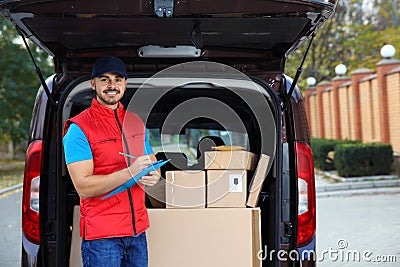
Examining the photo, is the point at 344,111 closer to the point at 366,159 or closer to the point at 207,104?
the point at 366,159

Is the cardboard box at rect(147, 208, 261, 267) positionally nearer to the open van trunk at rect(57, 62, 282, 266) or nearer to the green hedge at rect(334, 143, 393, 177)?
the open van trunk at rect(57, 62, 282, 266)

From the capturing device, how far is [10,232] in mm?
9156

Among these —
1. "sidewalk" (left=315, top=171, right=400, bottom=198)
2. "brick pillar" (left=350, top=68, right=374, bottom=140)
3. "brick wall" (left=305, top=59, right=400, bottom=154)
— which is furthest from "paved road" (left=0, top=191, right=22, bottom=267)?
"brick pillar" (left=350, top=68, right=374, bottom=140)

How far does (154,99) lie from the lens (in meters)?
4.63

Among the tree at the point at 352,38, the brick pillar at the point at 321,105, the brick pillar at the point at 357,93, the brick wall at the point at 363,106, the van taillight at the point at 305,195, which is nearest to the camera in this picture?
the van taillight at the point at 305,195

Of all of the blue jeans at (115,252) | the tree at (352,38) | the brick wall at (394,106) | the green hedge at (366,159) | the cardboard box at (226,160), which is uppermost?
the tree at (352,38)

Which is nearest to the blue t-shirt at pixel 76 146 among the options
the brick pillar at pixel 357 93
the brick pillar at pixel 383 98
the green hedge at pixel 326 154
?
the brick pillar at pixel 383 98

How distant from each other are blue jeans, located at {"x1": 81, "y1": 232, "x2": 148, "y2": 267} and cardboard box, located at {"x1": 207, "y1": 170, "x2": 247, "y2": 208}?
0.61m

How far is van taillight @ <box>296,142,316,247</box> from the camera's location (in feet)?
12.8

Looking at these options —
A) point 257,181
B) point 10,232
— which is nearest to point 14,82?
point 10,232

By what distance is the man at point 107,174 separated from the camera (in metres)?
3.25

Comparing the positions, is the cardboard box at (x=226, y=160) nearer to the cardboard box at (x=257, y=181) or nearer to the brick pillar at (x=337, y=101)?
the cardboard box at (x=257, y=181)

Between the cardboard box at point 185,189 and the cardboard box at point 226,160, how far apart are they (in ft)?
0.28

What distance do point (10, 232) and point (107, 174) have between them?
632 centimetres
